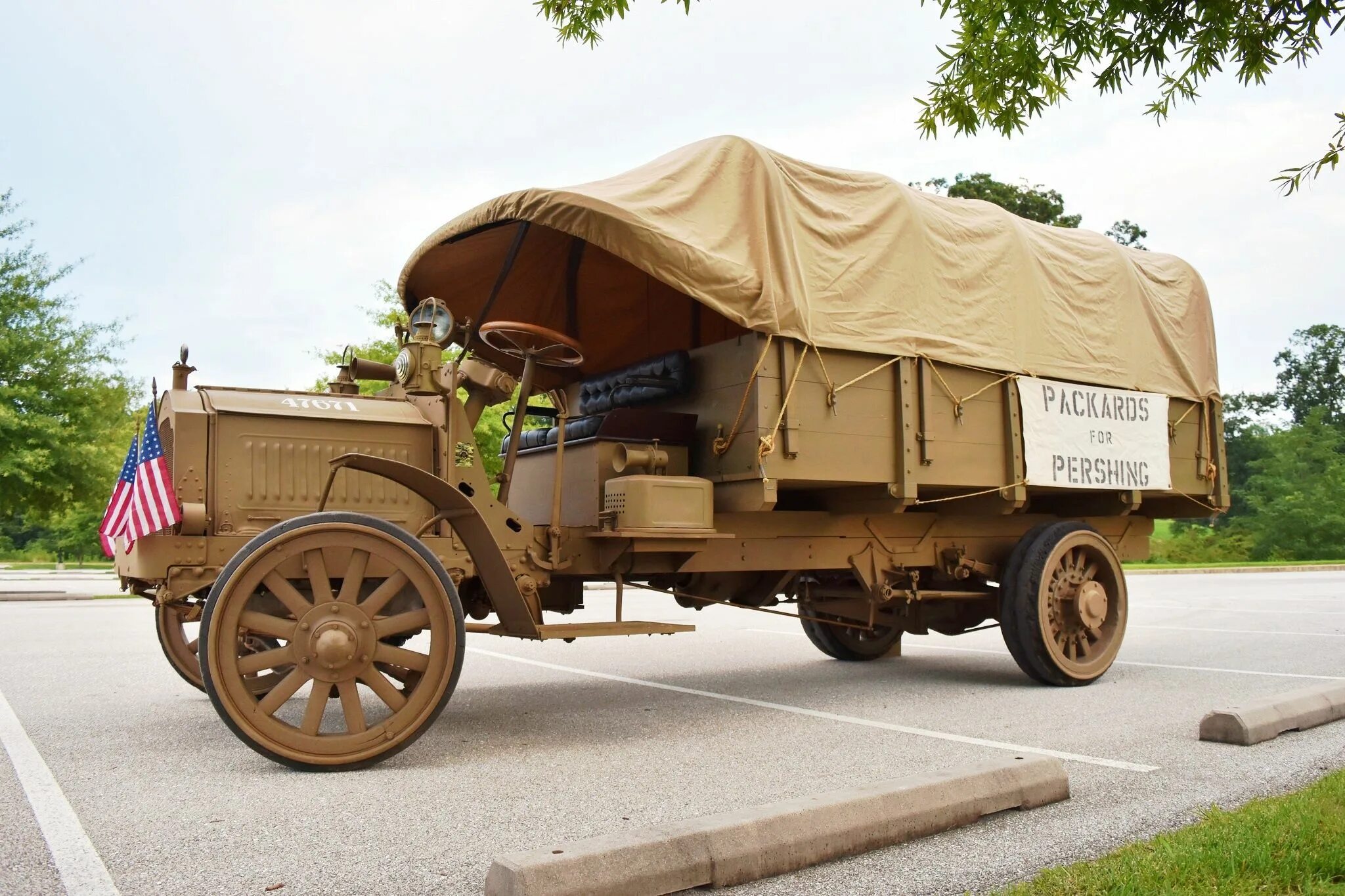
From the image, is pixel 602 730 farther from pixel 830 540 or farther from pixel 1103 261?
pixel 1103 261

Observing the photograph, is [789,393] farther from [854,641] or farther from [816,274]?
[854,641]

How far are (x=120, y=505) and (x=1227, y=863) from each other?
211 inches

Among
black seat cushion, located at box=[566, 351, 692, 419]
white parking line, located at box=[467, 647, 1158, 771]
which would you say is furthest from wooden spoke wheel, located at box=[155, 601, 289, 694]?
white parking line, located at box=[467, 647, 1158, 771]

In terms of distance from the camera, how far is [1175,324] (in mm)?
8516

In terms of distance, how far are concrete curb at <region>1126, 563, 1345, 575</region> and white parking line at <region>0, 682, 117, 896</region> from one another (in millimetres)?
25908

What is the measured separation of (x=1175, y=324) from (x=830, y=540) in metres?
3.55

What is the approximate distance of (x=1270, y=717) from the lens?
538 centimetres

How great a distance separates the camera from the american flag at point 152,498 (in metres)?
5.00

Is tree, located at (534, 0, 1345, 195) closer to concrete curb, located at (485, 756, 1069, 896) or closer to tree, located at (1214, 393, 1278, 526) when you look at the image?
concrete curb, located at (485, 756, 1069, 896)

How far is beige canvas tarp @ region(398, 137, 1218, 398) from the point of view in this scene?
18.9 feet

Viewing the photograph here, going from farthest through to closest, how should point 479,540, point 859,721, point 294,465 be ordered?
1. point 859,721
2. point 294,465
3. point 479,540

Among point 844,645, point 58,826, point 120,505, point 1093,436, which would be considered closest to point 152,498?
point 120,505

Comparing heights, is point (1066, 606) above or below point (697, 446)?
below

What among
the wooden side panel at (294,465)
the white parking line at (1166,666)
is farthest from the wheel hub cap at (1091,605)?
the wooden side panel at (294,465)
